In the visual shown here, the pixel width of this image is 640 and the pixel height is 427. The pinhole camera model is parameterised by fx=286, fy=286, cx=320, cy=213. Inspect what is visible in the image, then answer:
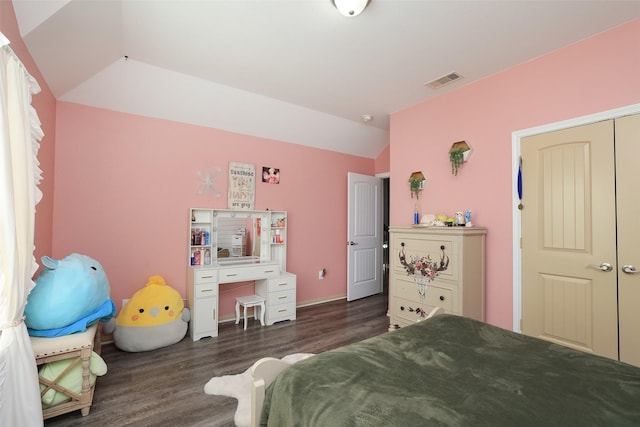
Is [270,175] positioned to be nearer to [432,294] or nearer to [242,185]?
[242,185]

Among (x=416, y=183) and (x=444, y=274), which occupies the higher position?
(x=416, y=183)

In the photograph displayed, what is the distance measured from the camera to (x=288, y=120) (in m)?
3.81

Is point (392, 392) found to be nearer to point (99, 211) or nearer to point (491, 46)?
point (491, 46)

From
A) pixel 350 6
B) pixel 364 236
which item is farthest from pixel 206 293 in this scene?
pixel 350 6

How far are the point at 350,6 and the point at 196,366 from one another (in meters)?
3.03

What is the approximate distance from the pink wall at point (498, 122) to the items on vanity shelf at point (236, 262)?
1647 mm

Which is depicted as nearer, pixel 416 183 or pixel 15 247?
pixel 15 247

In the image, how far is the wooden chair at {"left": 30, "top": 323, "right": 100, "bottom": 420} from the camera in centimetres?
174

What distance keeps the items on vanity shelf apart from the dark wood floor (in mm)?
231

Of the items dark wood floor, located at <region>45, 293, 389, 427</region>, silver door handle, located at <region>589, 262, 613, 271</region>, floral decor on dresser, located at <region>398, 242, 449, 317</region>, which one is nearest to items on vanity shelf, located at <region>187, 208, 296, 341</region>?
dark wood floor, located at <region>45, 293, 389, 427</region>

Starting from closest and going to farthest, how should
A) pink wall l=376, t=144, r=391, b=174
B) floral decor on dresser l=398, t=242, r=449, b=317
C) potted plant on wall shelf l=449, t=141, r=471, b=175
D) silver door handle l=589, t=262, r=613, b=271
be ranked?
silver door handle l=589, t=262, r=613, b=271 → floral decor on dresser l=398, t=242, r=449, b=317 → potted plant on wall shelf l=449, t=141, r=471, b=175 → pink wall l=376, t=144, r=391, b=174

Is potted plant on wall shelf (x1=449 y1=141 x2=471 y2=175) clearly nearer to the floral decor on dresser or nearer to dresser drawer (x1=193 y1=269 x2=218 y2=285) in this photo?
the floral decor on dresser

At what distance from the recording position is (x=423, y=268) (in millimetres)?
2902

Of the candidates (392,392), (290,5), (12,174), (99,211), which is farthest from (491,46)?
(99,211)
